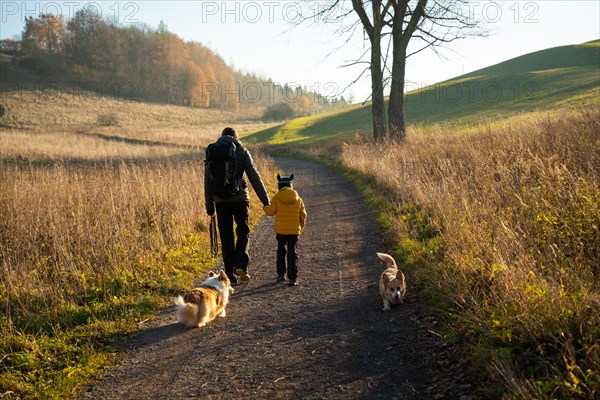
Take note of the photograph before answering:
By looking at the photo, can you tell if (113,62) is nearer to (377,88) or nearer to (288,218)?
(377,88)

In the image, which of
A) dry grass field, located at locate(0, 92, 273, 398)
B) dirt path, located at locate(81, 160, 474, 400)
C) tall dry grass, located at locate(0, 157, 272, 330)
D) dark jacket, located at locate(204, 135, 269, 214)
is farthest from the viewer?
dark jacket, located at locate(204, 135, 269, 214)

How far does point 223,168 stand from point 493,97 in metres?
44.2

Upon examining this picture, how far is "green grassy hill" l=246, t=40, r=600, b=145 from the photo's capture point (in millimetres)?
35219

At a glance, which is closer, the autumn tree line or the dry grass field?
the dry grass field

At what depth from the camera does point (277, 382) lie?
161 inches

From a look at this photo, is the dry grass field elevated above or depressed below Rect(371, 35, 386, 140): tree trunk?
below

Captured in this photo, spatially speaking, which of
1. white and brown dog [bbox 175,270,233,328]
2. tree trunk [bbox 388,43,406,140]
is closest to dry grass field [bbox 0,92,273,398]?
white and brown dog [bbox 175,270,233,328]

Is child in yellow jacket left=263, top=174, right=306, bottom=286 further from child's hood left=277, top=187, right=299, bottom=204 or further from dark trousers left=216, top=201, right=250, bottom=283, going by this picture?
dark trousers left=216, top=201, right=250, bottom=283

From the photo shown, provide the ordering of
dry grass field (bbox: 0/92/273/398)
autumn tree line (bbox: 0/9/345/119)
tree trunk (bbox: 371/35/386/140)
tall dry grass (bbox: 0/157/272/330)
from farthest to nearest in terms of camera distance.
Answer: autumn tree line (bbox: 0/9/345/119), tree trunk (bbox: 371/35/386/140), tall dry grass (bbox: 0/157/272/330), dry grass field (bbox: 0/92/273/398)

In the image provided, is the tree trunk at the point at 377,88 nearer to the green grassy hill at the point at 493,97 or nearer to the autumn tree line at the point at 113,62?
the green grassy hill at the point at 493,97

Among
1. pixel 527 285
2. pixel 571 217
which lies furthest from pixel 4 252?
pixel 571 217

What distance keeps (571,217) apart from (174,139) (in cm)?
4033

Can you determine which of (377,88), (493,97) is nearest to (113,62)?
(493,97)

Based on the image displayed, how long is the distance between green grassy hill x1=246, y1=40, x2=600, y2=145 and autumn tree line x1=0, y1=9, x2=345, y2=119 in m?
40.0
